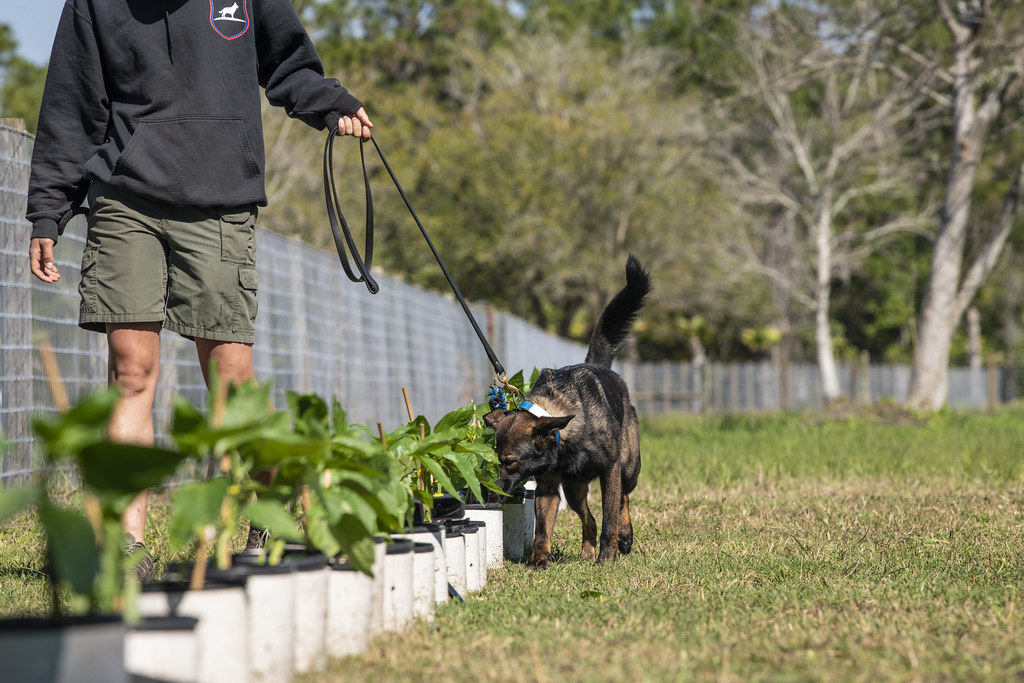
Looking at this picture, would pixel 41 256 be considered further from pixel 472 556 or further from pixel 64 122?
pixel 472 556

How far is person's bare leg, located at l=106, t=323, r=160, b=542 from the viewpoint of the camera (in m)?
3.20

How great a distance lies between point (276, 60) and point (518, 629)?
221 centimetres

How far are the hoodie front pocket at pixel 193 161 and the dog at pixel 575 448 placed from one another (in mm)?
1504

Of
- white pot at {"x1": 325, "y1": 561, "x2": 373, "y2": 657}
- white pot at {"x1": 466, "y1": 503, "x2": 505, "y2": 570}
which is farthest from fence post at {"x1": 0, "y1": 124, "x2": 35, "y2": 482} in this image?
white pot at {"x1": 325, "y1": 561, "x2": 373, "y2": 657}

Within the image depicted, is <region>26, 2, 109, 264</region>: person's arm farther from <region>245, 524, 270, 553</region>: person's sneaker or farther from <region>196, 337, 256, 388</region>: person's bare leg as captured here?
<region>245, 524, 270, 553</region>: person's sneaker

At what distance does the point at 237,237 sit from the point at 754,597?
2034 millimetres

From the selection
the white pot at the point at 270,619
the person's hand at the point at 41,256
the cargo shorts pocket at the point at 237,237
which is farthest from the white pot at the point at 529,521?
the white pot at the point at 270,619

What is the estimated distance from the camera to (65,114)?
3322 millimetres

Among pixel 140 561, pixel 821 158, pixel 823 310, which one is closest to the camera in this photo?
pixel 140 561

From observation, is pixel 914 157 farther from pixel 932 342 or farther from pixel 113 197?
pixel 113 197

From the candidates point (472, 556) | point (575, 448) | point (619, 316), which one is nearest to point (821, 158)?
point (619, 316)

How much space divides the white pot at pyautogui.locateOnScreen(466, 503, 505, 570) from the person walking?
1031 mm

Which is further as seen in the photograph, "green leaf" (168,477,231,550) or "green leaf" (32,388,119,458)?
"green leaf" (168,477,231,550)

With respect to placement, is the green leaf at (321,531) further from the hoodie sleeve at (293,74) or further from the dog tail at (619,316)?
the dog tail at (619,316)
